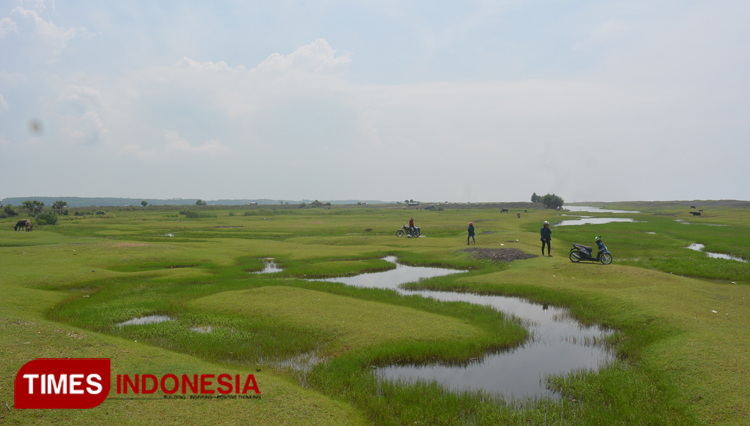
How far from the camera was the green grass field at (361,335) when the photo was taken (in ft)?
27.5

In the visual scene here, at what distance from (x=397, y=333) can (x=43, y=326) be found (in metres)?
11.8

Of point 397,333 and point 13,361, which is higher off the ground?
point 13,361

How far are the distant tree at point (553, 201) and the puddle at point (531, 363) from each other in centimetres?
15266

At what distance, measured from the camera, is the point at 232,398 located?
8.37 m

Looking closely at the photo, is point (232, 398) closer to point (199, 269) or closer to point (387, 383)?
point (387, 383)

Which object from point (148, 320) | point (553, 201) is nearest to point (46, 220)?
point (148, 320)

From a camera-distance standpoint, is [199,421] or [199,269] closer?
[199,421]

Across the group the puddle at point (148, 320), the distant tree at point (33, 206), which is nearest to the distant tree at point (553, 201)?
the puddle at point (148, 320)

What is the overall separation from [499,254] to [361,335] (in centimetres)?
2124

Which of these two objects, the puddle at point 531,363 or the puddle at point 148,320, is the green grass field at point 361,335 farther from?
the puddle at point 531,363

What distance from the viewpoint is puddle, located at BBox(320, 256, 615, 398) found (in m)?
10.5

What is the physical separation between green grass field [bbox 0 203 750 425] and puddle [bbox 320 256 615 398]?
0.51m

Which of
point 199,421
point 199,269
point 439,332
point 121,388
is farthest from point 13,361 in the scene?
point 199,269

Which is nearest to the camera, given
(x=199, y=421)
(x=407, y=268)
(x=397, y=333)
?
(x=199, y=421)
